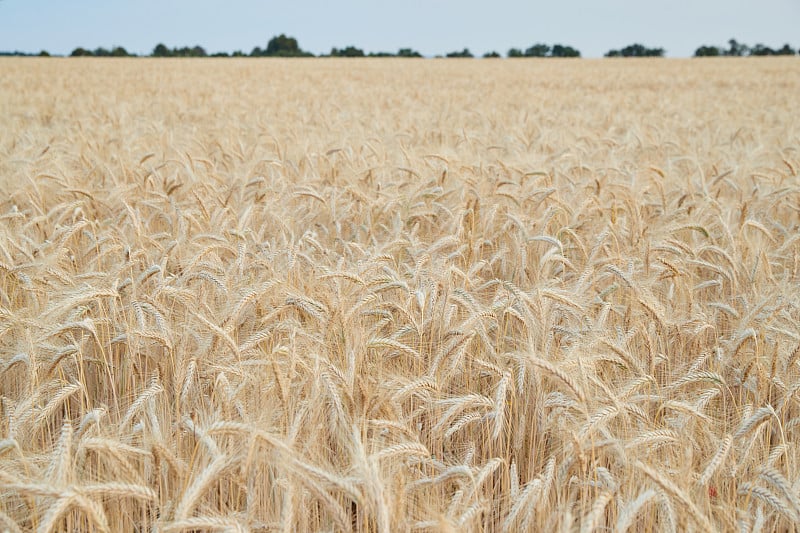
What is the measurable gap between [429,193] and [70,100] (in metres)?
11.0

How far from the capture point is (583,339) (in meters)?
2.03

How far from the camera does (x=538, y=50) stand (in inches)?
2576

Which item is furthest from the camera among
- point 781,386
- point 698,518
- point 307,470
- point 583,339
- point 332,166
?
point 332,166

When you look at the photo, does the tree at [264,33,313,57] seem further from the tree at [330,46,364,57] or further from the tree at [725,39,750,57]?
the tree at [725,39,750,57]

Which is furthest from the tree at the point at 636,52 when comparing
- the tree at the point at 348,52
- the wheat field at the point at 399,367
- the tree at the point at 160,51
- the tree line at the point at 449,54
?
the wheat field at the point at 399,367

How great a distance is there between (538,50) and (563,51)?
8.78ft

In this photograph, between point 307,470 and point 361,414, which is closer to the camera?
point 307,470

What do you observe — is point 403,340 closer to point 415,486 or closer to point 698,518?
point 415,486

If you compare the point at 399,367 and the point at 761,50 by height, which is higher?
the point at 761,50

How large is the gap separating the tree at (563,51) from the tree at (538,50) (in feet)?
2.19

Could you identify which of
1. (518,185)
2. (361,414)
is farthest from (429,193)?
(361,414)

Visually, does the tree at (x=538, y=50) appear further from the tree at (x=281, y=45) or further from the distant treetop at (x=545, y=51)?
the tree at (x=281, y=45)

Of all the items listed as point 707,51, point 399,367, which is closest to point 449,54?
point 707,51

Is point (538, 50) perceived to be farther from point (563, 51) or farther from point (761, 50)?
point (761, 50)
